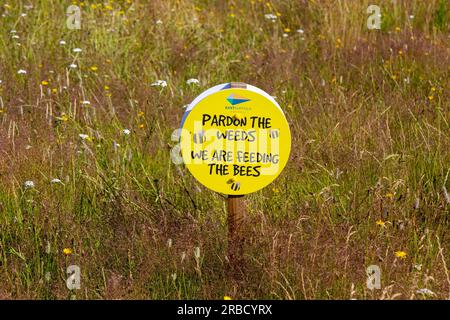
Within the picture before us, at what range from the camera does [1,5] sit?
6145 millimetres

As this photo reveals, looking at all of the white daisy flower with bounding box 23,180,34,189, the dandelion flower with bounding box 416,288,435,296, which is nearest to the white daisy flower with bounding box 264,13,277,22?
the white daisy flower with bounding box 23,180,34,189

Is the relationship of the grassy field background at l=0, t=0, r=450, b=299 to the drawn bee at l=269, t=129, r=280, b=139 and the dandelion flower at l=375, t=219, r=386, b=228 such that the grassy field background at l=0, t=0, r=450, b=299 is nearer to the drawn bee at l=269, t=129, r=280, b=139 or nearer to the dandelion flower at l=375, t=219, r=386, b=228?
the dandelion flower at l=375, t=219, r=386, b=228

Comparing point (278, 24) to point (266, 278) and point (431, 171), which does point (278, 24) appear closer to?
point (431, 171)

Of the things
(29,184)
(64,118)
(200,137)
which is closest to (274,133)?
(200,137)

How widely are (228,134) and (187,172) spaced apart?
0.82 metres

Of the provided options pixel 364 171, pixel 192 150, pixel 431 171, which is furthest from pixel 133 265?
pixel 431 171

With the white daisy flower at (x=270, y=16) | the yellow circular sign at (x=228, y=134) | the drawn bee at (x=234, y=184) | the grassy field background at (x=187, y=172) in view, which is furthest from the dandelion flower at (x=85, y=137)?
the white daisy flower at (x=270, y=16)

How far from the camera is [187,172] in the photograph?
4.06 meters

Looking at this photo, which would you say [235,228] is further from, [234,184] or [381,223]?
[381,223]

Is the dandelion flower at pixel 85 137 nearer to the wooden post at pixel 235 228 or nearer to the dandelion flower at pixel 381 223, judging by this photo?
the wooden post at pixel 235 228

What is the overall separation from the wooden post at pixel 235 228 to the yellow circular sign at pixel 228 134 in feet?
0.30

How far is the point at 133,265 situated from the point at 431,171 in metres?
1.57

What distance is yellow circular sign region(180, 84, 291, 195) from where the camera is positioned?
10.8 feet

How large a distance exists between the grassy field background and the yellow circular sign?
28 centimetres
